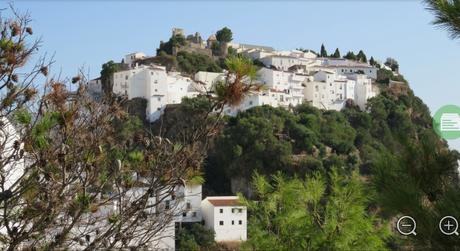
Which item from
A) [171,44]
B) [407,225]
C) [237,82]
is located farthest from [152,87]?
[407,225]

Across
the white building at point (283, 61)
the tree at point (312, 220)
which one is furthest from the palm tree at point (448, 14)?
the white building at point (283, 61)

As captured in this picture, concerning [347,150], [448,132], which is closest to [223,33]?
[347,150]

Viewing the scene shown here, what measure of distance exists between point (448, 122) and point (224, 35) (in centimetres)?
5976

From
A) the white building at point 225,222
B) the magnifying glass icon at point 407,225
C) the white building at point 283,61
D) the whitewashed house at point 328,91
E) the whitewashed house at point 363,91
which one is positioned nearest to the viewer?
the magnifying glass icon at point 407,225

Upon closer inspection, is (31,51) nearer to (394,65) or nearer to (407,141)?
(407,141)

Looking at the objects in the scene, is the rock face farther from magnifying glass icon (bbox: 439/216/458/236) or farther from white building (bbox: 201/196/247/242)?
magnifying glass icon (bbox: 439/216/458/236)

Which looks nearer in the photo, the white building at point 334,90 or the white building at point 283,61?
the white building at point 334,90

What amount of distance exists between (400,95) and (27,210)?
55071mm

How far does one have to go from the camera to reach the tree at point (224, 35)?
62.4 metres

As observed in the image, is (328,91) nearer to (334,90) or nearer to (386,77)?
(334,90)

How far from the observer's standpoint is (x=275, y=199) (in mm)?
8758

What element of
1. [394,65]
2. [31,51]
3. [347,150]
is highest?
[394,65]

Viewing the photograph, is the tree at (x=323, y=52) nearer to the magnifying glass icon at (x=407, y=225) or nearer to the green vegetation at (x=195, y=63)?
the green vegetation at (x=195, y=63)

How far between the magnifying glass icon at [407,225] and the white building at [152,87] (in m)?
42.1
